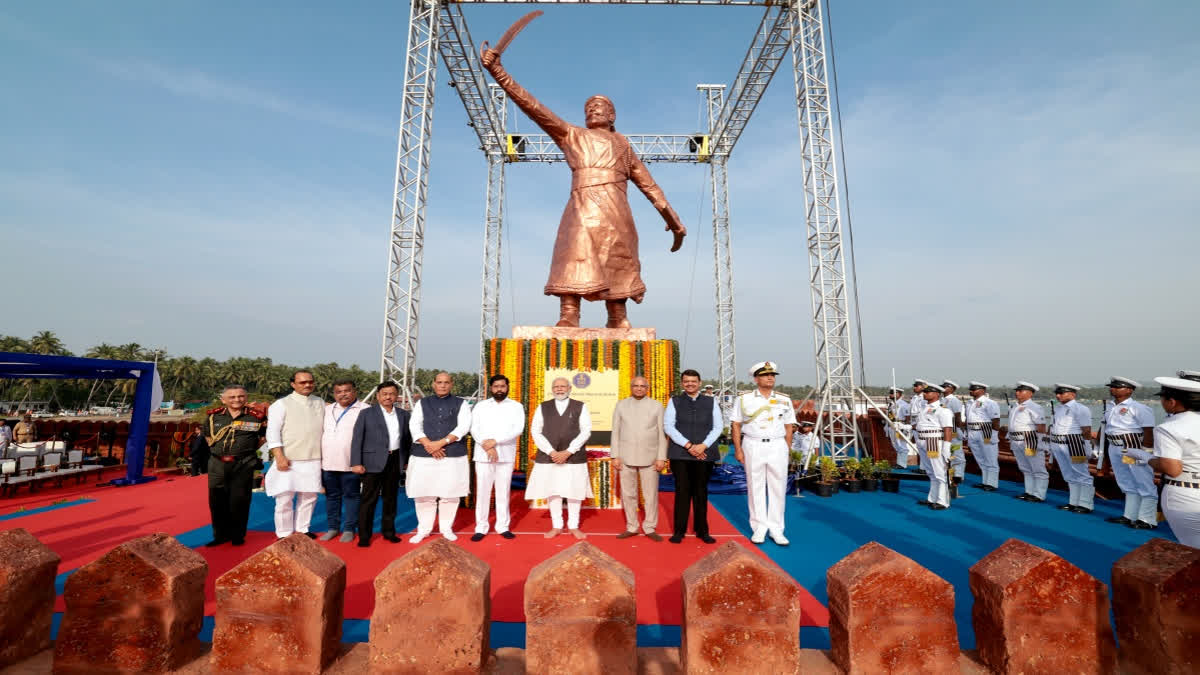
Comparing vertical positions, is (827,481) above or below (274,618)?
below

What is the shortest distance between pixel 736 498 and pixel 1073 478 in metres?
3.63

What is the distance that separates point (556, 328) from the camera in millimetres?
5938

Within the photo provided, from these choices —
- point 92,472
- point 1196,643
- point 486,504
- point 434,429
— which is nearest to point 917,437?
A: point 486,504

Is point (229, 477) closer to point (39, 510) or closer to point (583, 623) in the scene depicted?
point (39, 510)

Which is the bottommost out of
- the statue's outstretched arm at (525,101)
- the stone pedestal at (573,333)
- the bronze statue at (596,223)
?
the stone pedestal at (573,333)

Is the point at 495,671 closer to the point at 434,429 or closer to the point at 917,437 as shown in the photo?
the point at 434,429

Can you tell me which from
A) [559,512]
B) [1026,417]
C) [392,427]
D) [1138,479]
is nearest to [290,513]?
[392,427]

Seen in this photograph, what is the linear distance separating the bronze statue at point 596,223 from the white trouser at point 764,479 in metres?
2.29

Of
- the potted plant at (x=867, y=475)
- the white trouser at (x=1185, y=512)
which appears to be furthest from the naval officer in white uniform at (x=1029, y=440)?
the white trouser at (x=1185, y=512)

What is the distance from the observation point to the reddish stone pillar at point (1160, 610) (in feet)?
3.37

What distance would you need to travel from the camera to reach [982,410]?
773cm

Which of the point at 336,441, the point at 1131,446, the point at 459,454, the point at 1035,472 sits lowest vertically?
the point at 1035,472

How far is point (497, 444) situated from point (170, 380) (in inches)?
2298

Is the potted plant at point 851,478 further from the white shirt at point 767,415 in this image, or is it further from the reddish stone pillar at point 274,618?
the reddish stone pillar at point 274,618
